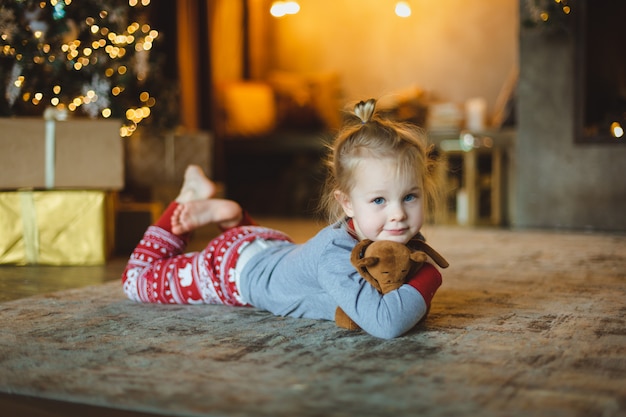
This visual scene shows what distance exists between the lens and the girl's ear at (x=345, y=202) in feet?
5.26

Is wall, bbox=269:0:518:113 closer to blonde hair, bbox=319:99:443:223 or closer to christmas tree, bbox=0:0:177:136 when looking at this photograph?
christmas tree, bbox=0:0:177:136

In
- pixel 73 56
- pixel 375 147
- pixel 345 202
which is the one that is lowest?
pixel 345 202

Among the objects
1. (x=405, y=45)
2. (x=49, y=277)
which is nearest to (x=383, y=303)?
(x=49, y=277)

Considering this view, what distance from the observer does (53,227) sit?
283cm

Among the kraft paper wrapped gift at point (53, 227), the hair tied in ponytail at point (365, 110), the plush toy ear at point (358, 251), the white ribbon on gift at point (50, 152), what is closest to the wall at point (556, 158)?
the kraft paper wrapped gift at point (53, 227)

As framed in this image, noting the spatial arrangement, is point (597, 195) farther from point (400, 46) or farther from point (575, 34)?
point (400, 46)

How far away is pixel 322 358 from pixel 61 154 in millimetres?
1823

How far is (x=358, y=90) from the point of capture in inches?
241

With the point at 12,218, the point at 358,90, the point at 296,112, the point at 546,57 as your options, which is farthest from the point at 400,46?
the point at 12,218

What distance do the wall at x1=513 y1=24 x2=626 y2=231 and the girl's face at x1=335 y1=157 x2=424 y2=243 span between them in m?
2.88

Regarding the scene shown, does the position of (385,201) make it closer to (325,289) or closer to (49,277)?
(325,289)

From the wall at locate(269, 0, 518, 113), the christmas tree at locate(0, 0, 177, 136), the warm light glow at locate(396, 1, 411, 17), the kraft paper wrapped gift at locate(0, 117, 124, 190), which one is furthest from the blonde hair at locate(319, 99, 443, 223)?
the wall at locate(269, 0, 518, 113)

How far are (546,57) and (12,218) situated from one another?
3.01 meters

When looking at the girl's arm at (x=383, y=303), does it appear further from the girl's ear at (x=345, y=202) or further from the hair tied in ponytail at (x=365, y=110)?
the hair tied in ponytail at (x=365, y=110)
